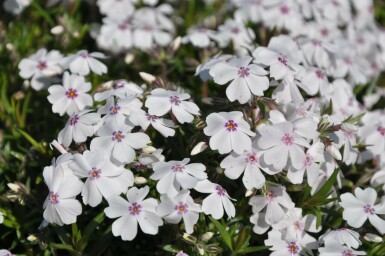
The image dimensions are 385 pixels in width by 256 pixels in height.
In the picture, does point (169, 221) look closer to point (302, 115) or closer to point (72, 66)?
point (302, 115)

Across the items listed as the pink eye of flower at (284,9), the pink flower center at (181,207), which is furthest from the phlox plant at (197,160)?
the pink eye of flower at (284,9)

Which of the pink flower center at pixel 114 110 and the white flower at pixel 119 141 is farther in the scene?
the pink flower center at pixel 114 110

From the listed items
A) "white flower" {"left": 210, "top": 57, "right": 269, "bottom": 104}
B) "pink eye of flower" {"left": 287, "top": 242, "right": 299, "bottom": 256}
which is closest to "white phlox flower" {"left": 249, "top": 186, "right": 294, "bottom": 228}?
"pink eye of flower" {"left": 287, "top": 242, "right": 299, "bottom": 256}

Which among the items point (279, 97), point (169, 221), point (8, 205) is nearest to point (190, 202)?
point (169, 221)

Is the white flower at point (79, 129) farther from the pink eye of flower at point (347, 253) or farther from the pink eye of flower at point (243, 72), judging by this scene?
the pink eye of flower at point (347, 253)

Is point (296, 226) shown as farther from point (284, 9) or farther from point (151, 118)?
point (284, 9)
